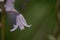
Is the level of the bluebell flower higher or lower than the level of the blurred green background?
higher

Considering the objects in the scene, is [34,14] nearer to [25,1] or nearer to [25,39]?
[25,1]

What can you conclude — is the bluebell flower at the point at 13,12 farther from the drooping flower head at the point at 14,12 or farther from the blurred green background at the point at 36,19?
the blurred green background at the point at 36,19

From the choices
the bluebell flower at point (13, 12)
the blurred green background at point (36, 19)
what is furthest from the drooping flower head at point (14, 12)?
the blurred green background at point (36, 19)

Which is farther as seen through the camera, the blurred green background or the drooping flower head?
the blurred green background

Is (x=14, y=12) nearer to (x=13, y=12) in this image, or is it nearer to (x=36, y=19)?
(x=13, y=12)

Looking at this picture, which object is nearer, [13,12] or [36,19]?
[13,12]

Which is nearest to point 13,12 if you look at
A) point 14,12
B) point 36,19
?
point 14,12

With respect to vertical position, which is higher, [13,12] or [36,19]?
[13,12]

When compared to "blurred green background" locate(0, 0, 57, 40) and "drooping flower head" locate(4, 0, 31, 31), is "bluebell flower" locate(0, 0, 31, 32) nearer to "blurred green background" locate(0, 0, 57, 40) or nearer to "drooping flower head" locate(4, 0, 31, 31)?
"drooping flower head" locate(4, 0, 31, 31)

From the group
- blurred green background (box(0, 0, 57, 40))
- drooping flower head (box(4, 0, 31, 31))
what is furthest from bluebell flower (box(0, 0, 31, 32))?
blurred green background (box(0, 0, 57, 40))
